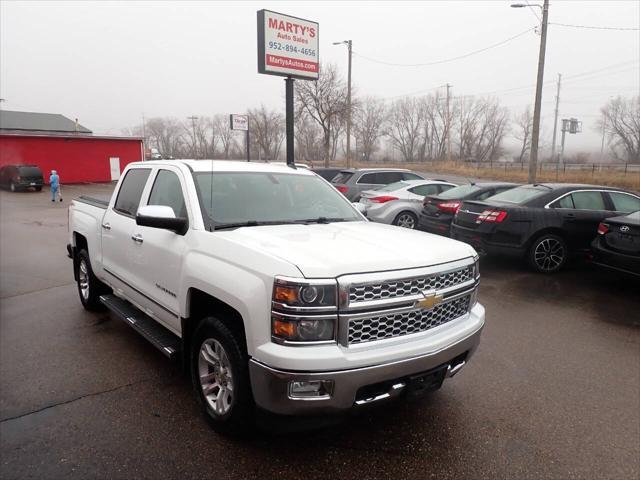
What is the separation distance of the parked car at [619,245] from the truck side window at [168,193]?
579cm

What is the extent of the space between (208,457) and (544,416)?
2402 mm

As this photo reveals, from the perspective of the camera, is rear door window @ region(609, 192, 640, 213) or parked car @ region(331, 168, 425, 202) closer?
rear door window @ region(609, 192, 640, 213)

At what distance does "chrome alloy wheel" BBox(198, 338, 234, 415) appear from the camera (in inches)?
112

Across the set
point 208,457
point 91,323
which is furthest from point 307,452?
point 91,323

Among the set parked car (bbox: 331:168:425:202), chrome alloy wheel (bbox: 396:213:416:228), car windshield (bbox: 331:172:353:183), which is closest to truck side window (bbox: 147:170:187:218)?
chrome alloy wheel (bbox: 396:213:416:228)

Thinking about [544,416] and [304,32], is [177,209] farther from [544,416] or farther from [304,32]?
[304,32]

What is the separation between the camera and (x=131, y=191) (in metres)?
4.51

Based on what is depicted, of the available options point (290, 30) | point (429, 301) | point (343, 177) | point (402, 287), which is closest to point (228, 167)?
point (402, 287)

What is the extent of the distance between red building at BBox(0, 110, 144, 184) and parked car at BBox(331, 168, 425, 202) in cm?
2503

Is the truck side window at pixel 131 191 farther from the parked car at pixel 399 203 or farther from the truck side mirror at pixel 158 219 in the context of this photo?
the parked car at pixel 399 203

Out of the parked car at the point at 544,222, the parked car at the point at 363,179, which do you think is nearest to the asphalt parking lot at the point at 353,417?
the parked car at the point at 544,222

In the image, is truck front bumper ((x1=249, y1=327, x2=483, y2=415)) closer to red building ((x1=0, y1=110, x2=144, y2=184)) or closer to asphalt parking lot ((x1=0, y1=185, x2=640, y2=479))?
asphalt parking lot ((x1=0, y1=185, x2=640, y2=479))

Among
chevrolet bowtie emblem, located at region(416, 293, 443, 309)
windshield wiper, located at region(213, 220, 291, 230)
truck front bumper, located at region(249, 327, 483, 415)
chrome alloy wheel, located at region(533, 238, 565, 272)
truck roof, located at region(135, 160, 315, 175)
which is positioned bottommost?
chrome alloy wheel, located at region(533, 238, 565, 272)

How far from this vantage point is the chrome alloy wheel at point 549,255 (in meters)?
7.57
